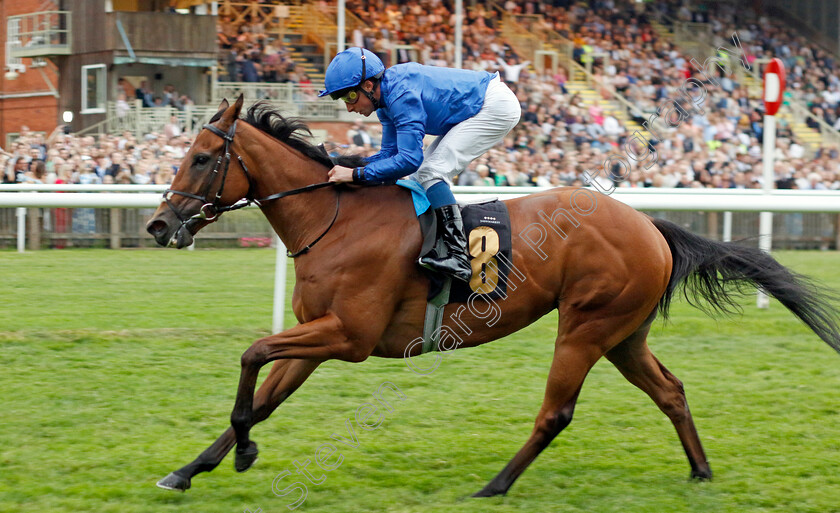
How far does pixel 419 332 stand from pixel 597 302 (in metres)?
0.74

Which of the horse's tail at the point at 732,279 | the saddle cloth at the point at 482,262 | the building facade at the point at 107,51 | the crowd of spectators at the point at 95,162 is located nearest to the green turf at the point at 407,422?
the horse's tail at the point at 732,279

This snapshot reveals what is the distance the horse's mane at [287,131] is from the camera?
3857 mm

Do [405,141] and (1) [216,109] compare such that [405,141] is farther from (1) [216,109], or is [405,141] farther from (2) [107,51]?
(2) [107,51]

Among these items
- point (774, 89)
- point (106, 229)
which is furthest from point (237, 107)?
point (106, 229)

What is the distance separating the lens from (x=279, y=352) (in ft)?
11.3

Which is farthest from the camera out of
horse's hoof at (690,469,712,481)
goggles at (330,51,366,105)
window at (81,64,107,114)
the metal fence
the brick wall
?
the brick wall

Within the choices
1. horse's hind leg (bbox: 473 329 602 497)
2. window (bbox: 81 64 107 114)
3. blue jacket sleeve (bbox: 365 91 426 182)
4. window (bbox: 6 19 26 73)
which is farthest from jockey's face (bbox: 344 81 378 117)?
window (bbox: 6 19 26 73)

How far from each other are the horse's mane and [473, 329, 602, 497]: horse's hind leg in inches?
45.6

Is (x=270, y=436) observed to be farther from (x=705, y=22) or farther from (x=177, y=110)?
(x=705, y=22)

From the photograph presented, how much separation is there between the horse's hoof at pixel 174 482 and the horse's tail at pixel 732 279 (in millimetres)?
2102

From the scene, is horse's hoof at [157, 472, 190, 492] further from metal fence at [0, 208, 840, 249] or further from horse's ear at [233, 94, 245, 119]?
metal fence at [0, 208, 840, 249]

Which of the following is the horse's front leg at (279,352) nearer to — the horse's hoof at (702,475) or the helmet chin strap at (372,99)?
the helmet chin strap at (372,99)

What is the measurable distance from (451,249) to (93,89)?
17.0 metres

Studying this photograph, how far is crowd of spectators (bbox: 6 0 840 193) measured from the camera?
465 inches
